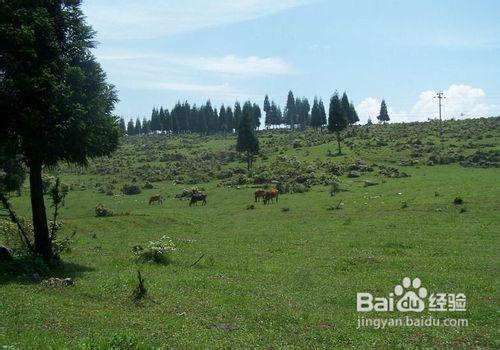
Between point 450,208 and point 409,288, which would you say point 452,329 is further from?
point 450,208

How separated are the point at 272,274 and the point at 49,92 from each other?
12.7 m

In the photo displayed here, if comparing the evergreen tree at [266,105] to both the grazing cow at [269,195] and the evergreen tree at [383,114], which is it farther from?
the grazing cow at [269,195]

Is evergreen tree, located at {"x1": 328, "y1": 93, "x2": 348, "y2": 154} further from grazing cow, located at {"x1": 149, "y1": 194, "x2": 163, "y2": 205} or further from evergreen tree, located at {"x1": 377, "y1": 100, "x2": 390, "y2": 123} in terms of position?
evergreen tree, located at {"x1": 377, "y1": 100, "x2": 390, "y2": 123}

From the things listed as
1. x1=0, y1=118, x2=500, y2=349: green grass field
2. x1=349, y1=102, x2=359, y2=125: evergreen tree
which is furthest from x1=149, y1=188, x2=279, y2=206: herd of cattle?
x1=349, y1=102, x2=359, y2=125: evergreen tree

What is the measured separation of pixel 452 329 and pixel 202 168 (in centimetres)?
8804

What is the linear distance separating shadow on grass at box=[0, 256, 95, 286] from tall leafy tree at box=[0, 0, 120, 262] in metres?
1.25

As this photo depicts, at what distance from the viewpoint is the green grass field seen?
14.0m

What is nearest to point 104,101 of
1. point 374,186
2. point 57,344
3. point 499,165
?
point 57,344

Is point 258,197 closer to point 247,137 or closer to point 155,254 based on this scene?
point 155,254

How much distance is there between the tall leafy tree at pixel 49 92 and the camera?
69.3 ft

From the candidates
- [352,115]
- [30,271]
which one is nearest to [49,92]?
[30,271]

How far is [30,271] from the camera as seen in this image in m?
→ 20.9

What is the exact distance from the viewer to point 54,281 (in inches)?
760

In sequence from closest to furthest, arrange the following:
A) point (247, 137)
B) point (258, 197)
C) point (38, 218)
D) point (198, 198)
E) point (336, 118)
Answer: point (38, 218) < point (198, 198) < point (258, 197) < point (247, 137) < point (336, 118)
